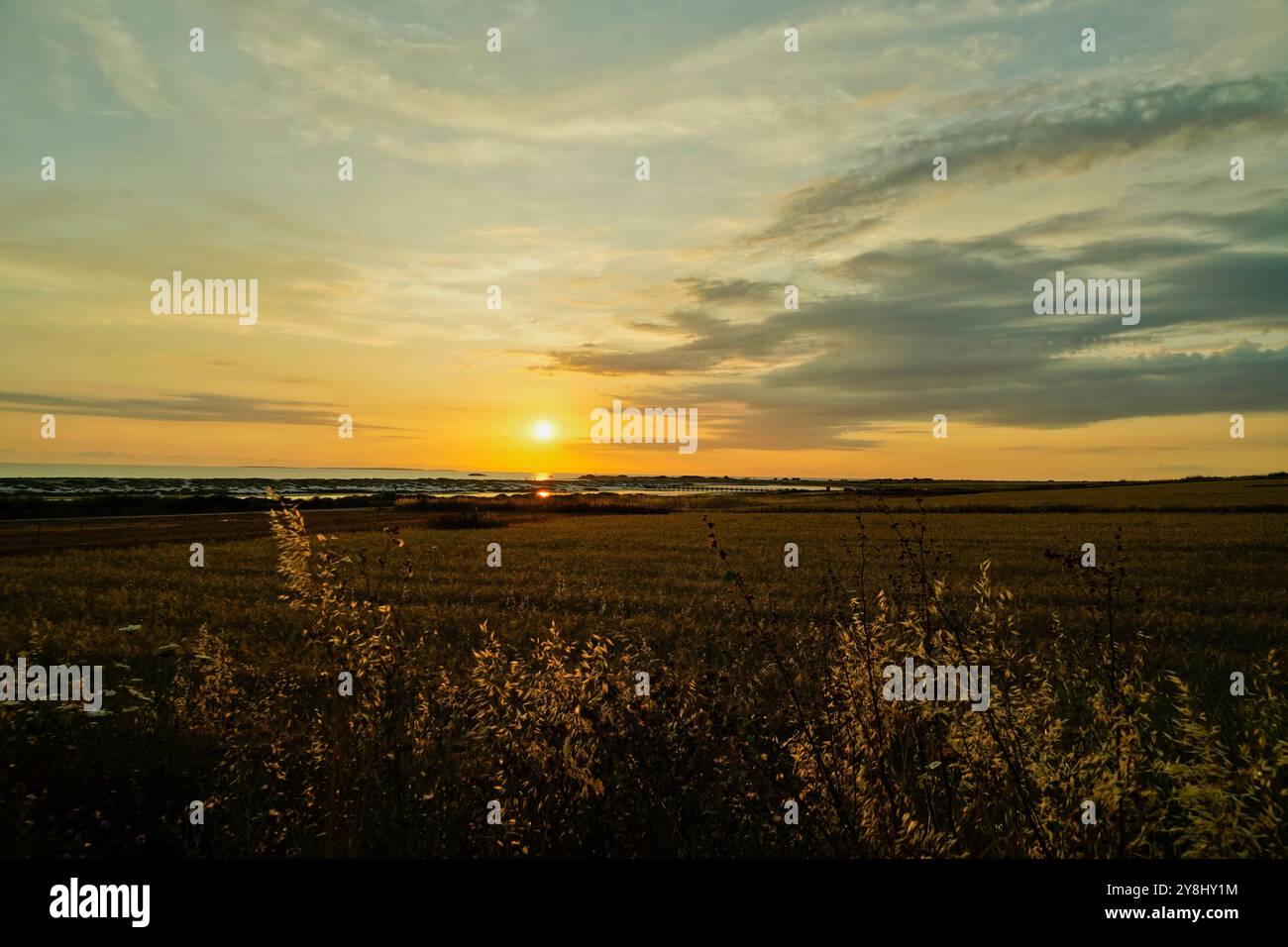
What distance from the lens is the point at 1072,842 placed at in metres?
3.57

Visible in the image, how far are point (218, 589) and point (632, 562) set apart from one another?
14.3 metres

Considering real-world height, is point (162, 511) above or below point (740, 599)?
above

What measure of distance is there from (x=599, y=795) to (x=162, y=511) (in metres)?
79.6

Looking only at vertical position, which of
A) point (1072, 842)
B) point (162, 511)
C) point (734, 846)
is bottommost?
point (734, 846)

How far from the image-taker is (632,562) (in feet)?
94.3

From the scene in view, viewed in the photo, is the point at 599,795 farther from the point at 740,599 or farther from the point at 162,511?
the point at 162,511

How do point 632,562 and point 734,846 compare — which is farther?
point 632,562
